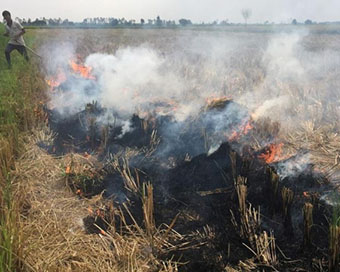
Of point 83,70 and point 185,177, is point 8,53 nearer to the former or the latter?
point 83,70

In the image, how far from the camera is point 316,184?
13.9ft

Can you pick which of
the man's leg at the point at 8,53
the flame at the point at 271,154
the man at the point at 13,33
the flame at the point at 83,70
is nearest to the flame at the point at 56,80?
the flame at the point at 83,70

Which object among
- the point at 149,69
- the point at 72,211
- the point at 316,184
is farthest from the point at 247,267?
the point at 149,69

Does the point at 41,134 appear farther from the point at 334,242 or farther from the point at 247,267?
the point at 334,242

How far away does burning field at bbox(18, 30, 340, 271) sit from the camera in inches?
133

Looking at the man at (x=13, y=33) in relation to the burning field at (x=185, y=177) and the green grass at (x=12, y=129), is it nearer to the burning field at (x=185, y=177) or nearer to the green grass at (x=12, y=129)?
the green grass at (x=12, y=129)

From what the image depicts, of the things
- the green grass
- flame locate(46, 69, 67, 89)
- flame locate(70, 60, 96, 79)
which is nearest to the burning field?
the green grass

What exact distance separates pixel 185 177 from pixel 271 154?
1.38 m

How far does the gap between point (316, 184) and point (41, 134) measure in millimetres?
4976

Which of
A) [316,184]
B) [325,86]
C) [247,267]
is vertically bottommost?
[247,267]

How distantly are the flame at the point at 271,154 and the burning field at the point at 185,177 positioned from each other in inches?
0.6

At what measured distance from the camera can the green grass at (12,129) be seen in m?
2.64

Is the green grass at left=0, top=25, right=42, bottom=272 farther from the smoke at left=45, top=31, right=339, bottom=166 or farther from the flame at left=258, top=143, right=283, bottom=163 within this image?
the flame at left=258, top=143, right=283, bottom=163

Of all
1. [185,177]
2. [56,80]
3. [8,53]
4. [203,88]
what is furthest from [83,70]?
[185,177]
